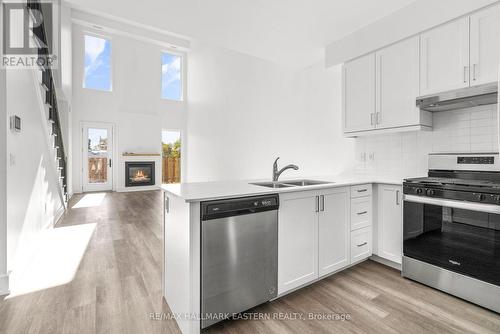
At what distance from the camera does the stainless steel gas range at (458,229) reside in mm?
1780

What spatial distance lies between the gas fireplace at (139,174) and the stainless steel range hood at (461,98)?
752 cm

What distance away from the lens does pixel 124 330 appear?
1554 mm

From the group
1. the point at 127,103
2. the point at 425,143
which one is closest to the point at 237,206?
the point at 425,143

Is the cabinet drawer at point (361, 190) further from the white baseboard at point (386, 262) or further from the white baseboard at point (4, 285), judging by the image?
the white baseboard at point (4, 285)

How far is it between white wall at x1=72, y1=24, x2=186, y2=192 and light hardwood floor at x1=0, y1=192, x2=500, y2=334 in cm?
579

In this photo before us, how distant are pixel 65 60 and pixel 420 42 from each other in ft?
24.0

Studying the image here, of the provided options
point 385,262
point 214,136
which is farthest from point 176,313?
point 214,136

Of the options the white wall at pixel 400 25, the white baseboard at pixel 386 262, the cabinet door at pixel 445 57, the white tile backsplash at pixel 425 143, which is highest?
the white wall at pixel 400 25

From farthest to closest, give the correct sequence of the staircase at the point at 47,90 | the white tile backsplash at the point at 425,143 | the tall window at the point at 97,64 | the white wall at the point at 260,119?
1. the tall window at the point at 97,64
2. the white wall at the point at 260,119
3. the staircase at the point at 47,90
4. the white tile backsplash at the point at 425,143

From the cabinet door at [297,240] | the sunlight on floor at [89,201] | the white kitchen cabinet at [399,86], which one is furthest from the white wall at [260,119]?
the sunlight on floor at [89,201]

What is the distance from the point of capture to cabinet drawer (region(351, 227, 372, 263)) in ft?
7.94

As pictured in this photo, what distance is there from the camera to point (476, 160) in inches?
86.7

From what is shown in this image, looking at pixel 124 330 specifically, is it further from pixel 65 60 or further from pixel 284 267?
pixel 65 60

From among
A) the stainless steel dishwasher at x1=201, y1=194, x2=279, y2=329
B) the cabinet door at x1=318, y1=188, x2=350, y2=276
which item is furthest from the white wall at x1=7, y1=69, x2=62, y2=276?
the cabinet door at x1=318, y1=188, x2=350, y2=276
